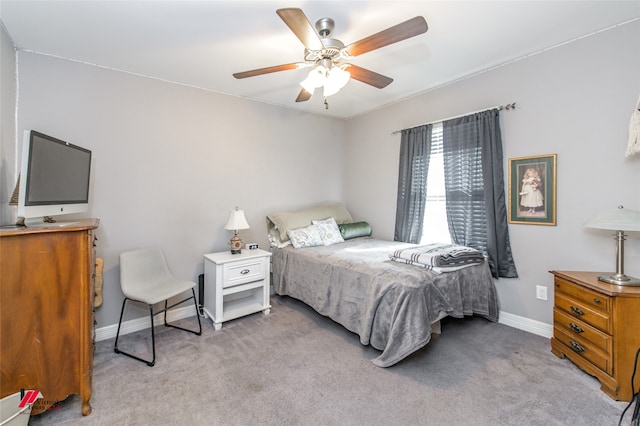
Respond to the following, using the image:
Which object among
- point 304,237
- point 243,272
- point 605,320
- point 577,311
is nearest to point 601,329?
point 605,320

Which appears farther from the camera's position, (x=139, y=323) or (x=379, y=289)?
(x=139, y=323)

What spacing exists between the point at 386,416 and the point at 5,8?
3436 millimetres

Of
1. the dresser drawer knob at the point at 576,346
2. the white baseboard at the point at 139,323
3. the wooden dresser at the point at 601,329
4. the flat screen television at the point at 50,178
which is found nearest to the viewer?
the flat screen television at the point at 50,178

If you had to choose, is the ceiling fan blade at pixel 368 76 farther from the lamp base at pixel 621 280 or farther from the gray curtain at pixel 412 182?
the lamp base at pixel 621 280

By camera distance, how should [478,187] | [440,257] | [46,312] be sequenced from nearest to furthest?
1. [46,312]
2. [440,257]
3. [478,187]

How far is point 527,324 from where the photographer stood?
2580 mm

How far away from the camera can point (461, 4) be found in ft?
6.00

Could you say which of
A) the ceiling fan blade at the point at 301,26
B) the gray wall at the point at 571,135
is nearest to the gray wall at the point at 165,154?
the ceiling fan blade at the point at 301,26

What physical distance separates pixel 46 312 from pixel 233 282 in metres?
1.42

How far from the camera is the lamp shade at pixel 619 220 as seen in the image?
1.80 m

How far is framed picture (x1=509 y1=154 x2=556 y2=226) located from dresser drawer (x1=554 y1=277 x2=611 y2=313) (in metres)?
0.55

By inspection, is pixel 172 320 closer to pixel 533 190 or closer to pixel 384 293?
pixel 384 293

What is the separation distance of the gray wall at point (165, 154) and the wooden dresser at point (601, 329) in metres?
2.97

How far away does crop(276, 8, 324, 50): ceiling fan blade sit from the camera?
1.42 m
